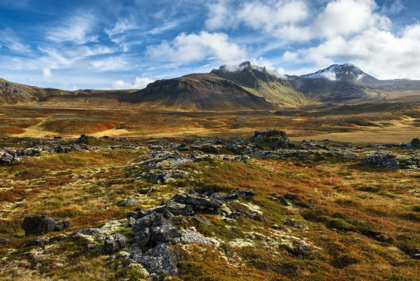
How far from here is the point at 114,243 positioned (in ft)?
53.1

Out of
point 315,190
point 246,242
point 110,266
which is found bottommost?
point 315,190

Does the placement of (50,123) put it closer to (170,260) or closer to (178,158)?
(178,158)

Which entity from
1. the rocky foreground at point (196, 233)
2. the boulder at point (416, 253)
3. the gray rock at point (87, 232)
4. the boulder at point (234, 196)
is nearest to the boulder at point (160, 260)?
the rocky foreground at point (196, 233)

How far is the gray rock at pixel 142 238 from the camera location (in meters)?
16.7

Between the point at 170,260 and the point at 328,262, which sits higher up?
the point at 170,260

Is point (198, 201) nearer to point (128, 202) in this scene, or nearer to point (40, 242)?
point (128, 202)

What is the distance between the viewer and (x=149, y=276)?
13625 millimetres

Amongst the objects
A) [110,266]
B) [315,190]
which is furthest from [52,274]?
[315,190]

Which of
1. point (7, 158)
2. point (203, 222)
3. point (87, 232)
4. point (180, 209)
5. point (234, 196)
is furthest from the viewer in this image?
point (7, 158)

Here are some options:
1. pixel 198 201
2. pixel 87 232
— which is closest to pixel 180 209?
pixel 198 201

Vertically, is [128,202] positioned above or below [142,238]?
below

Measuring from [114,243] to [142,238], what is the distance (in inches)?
73.2

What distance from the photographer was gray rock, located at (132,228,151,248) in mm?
16734

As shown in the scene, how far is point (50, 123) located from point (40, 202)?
14319 centimetres
